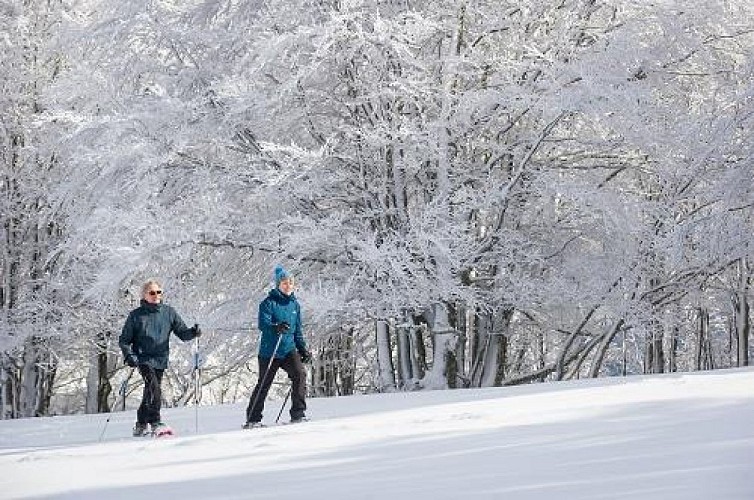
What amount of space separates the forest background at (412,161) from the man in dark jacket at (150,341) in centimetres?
364

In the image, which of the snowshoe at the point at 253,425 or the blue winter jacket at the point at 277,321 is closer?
the snowshoe at the point at 253,425

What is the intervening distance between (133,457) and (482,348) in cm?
1007

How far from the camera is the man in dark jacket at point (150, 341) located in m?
9.88

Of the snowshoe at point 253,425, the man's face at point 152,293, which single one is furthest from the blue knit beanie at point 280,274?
the snowshoe at point 253,425

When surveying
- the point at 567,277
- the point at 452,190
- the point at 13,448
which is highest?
the point at 452,190

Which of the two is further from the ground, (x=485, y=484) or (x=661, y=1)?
(x=661, y=1)

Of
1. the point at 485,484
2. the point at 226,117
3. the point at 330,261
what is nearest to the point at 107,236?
the point at 226,117

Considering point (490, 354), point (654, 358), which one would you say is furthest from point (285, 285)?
point (654, 358)

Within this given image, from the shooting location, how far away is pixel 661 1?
15.3 meters

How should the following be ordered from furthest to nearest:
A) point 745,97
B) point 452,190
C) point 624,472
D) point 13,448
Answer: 1. point 452,190
2. point 745,97
3. point 13,448
4. point 624,472

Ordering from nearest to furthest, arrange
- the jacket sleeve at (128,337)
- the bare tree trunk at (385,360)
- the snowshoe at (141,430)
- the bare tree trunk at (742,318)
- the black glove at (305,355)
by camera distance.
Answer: the jacket sleeve at (128,337) → the snowshoe at (141,430) → the black glove at (305,355) → the bare tree trunk at (385,360) → the bare tree trunk at (742,318)

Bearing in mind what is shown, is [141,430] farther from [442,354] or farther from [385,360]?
[385,360]

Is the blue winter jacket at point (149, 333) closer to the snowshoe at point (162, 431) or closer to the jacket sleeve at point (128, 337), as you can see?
the jacket sleeve at point (128, 337)

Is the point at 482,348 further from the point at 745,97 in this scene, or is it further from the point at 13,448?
the point at 13,448
